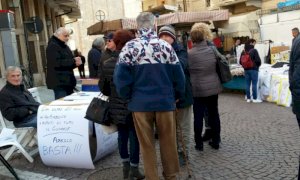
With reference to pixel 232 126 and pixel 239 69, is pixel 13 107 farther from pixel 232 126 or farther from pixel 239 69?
pixel 239 69

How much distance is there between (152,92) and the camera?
3557 millimetres

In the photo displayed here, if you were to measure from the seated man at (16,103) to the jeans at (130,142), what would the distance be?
174cm

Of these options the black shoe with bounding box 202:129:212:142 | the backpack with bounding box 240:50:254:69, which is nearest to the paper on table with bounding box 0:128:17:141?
the black shoe with bounding box 202:129:212:142

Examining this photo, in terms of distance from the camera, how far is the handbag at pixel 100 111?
13.7 ft

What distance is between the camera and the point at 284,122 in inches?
271

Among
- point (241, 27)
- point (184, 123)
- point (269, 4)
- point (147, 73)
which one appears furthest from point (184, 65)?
point (269, 4)

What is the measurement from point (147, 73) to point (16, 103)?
Result: 106 inches

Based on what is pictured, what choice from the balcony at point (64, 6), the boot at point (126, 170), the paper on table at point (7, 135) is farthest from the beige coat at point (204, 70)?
the balcony at point (64, 6)

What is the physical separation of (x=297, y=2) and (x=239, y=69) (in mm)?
7428

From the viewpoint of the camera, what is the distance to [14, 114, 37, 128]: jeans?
5.45 m

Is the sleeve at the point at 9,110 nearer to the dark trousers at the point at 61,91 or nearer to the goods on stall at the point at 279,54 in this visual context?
the dark trousers at the point at 61,91

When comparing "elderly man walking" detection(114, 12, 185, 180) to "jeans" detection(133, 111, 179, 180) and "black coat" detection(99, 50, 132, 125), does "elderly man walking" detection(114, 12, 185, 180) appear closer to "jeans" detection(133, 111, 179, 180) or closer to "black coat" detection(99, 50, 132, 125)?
"jeans" detection(133, 111, 179, 180)

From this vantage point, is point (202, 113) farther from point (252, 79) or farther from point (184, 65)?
point (252, 79)

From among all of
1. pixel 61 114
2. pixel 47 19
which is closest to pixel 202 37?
pixel 61 114
